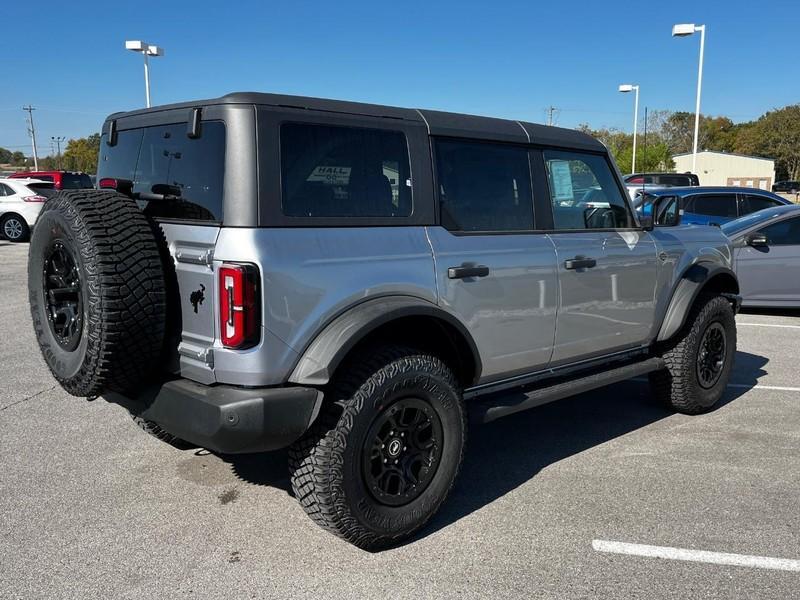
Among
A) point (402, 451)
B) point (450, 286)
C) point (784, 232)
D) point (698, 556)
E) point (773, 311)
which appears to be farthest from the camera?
point (773, 311)

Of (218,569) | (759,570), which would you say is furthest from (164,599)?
(759,570)

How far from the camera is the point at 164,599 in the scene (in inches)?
114

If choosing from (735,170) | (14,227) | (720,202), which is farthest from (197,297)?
(735,170)

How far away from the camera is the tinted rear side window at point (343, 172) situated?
10.2 ft

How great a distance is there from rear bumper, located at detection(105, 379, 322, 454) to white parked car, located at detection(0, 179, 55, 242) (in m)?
16.9

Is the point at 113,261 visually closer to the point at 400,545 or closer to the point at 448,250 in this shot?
the point at 448,250

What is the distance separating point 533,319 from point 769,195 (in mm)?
10735

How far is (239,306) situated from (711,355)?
4.00 metres

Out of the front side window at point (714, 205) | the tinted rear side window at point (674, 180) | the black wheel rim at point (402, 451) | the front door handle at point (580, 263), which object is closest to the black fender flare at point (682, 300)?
the front door handle at point (580, 263)

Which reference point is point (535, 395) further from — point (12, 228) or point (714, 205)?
point (12, 228)

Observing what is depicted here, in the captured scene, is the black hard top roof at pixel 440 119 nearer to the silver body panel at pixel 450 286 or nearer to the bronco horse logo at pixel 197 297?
the silver body panel at pixel 450 286

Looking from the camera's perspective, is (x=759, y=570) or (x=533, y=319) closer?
(x=759, y=570)

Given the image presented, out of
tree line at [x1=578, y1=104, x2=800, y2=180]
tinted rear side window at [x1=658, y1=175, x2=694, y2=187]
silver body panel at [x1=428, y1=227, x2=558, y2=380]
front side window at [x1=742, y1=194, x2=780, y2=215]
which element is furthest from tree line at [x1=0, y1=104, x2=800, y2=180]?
silver body panel at [x1=428, y1=227, x2=558, y2=380]

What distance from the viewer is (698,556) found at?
10.7ft
